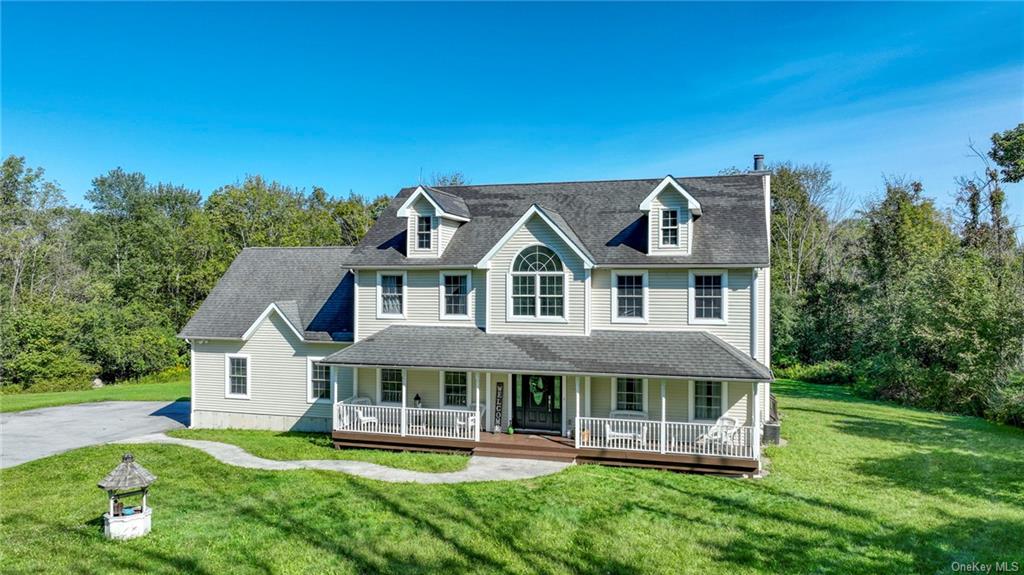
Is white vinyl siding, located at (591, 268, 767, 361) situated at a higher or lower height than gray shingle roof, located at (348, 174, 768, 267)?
lower

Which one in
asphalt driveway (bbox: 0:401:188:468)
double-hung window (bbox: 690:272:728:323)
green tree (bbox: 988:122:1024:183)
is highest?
green tree (bbox: 988:122:1024:183)

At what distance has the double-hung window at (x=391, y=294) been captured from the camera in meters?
19.9

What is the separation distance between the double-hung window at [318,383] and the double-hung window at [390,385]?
2.30 meters

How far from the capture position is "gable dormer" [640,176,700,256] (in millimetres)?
17719

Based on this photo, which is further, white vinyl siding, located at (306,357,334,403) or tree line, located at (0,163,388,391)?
tree line, located at (0,163,388,391)

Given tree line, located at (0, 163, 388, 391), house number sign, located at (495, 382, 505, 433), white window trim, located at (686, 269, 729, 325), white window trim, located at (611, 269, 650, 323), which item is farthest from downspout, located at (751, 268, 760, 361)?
tree line, located at (0, 163, 388, 391)

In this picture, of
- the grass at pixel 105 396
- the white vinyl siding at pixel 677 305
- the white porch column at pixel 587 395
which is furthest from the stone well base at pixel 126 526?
the grass at pixel 105 396

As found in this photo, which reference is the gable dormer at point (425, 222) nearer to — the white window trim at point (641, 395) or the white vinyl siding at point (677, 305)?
the white vinyl siding at point (677, 305)

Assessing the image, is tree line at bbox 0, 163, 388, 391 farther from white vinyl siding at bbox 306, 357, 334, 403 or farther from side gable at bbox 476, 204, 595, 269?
side gable at bbox 476, 204, 595, 269

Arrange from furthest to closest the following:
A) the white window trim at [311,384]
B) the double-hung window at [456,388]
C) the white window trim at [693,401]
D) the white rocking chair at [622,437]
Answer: the white window trim at [311,384] < the double-hung window at [456,388] < the white window trim at [693,401] < the white rocking chair at [622,437]

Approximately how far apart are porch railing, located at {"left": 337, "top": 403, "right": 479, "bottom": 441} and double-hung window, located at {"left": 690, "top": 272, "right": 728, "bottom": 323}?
24.2ft

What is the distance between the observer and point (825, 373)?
38.0 meters

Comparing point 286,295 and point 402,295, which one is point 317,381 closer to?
point 286,295

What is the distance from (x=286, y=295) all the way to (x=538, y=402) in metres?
11.0
